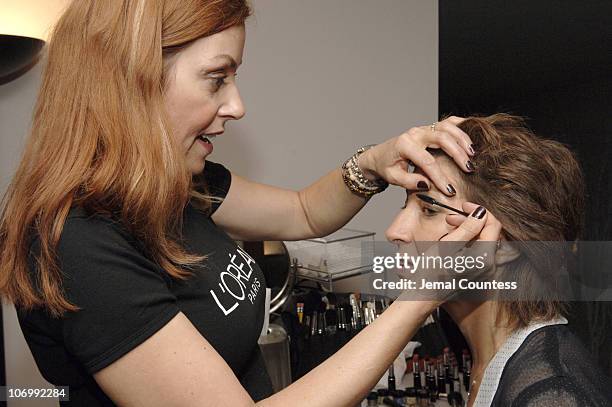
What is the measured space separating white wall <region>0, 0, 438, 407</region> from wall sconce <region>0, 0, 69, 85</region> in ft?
0.29

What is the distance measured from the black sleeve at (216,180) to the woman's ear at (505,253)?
55cm

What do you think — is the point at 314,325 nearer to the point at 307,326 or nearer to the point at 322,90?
the point at 307,326

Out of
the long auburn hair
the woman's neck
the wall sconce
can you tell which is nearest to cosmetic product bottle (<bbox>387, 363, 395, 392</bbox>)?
the woman's neck

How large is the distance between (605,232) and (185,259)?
2.26 m

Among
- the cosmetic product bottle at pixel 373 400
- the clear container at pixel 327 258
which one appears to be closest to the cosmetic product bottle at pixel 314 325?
the clear container at pixel 327 258

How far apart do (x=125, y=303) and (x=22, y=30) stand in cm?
105

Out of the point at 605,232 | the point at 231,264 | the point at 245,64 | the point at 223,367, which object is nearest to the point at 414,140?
the point at 231,264

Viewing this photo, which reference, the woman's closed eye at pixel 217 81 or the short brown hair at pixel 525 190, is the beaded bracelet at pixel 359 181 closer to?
the short brown hair at pixel 525 190

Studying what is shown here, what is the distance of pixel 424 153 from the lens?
112cm

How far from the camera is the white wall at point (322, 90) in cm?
188

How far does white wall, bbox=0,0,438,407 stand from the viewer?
6.18ft

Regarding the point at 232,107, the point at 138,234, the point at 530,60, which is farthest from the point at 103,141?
the point at 530,60

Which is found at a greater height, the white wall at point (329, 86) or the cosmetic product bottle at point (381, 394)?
the white wall at point (329, 86)

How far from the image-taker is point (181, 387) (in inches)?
Result: 31.2
